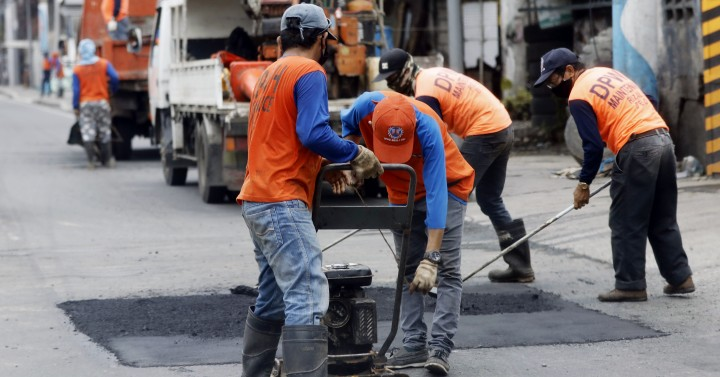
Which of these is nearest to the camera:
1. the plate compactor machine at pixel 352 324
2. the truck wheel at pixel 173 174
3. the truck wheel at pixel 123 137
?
the plate compactor machine at pixel 352 324

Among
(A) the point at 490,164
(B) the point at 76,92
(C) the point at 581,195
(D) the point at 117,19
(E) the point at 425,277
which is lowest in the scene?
(E) the point at 425,277

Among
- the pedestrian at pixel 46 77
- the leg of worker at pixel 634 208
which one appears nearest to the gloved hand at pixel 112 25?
the leg of worker at pixel 634 208

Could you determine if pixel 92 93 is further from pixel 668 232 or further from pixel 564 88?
pixel 668 232

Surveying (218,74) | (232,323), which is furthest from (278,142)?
(218,74)

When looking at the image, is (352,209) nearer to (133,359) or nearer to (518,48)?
(133,359)

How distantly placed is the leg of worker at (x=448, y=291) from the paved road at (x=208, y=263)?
20 cm

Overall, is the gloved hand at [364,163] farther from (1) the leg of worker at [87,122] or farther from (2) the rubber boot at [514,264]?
(1) the leg of worker at [87,122]

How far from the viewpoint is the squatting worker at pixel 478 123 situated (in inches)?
298

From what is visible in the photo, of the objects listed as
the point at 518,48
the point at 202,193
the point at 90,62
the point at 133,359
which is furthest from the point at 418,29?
the point at 133,359

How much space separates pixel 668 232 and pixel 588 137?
902 millimetres

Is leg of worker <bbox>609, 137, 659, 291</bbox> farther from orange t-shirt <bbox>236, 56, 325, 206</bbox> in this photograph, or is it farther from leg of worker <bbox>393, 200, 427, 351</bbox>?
orange t-shirt <bbox>236, 56, 325, 206</bbox>

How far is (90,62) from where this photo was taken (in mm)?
19297

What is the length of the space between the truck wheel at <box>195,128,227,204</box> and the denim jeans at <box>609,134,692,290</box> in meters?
6.90

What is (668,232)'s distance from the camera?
28.1ft
